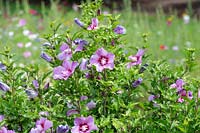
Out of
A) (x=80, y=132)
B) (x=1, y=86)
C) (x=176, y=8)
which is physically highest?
(x=1, y=86)

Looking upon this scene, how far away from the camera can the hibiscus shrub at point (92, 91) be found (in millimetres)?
2365

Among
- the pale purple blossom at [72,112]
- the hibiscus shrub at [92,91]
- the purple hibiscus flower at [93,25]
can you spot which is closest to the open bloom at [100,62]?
the hibiscus shrub at [92,91]

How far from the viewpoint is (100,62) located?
2.32 meters

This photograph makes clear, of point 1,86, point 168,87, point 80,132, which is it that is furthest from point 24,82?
point 168,87

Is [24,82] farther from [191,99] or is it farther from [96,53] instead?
[191,99]

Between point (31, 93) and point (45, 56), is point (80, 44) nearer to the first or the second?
point (45, 56)

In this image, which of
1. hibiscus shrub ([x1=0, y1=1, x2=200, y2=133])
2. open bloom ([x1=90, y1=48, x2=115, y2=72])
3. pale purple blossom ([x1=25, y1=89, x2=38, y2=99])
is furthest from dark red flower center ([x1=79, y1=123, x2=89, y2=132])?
pale purple blossom ([x1=25, y1=89, x2=38, y2=99])

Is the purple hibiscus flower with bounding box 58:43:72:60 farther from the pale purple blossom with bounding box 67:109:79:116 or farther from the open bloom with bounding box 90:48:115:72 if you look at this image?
the pale purple blossom with bounding box 67:109:79:116

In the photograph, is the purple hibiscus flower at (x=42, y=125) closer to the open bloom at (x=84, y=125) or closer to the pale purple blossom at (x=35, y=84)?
the open bloom at (x=84, y=125)

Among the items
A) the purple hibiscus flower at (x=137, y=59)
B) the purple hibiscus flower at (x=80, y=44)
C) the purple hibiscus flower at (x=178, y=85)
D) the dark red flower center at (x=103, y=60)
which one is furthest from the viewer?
the purple hibiscus flower at (x=137, y=59)

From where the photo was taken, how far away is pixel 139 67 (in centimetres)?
267

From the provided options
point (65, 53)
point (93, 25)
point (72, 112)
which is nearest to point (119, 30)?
point (93, 25)

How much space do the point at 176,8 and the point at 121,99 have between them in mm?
10636

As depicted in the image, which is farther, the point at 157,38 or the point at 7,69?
the point at 157,38
